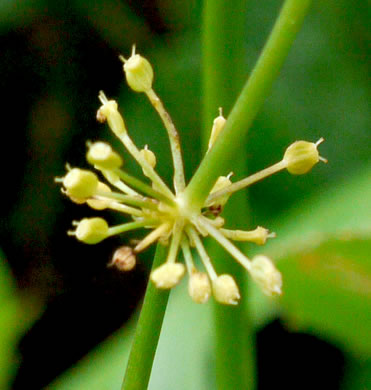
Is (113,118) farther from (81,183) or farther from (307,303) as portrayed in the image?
(307,303)

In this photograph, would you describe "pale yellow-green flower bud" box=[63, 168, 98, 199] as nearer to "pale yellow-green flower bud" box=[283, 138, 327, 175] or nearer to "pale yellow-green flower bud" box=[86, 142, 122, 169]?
"pale yellow-green flower bud" box=[86, 142, 122, 169]

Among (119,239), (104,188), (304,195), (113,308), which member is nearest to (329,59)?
(304,195)

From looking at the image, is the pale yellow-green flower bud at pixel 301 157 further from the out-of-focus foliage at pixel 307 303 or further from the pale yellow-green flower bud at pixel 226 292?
the out-of-focus foliage at pixel 307 303

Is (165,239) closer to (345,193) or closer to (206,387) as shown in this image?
(206,387)

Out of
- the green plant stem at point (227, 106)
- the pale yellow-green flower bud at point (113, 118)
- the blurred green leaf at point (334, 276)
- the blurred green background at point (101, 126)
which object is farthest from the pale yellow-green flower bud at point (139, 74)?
the blurred green background at point (101, 126)

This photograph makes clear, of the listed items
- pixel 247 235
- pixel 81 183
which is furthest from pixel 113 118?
pixel 247 235

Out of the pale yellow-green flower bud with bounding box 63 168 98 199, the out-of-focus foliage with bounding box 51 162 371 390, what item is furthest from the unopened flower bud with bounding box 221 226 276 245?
the out-of-focus foliage with bounding box 51 162 371 390
